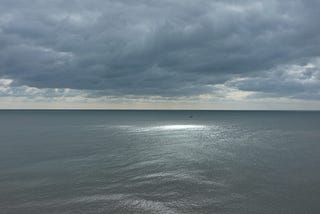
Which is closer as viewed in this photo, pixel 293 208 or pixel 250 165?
pixel 293 208

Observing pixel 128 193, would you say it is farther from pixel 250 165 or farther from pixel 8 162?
pixel 8 162

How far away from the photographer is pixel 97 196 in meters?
29.1

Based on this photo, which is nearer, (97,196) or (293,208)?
(293,208)

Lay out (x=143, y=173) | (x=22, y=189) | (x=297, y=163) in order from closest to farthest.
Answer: (x=22, y=189) → (x=143, y=173) → (x=297, y=163)

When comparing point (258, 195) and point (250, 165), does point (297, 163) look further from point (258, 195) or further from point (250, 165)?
point (258, 195)

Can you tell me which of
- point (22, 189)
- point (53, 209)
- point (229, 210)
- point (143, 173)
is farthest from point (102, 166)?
point (229, 210)

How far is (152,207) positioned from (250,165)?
26893mm

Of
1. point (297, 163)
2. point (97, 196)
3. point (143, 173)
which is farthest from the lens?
point (297, 163)

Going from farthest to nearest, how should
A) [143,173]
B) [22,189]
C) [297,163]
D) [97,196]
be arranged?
[297,163]
[143,173]
[22,189]
[97,196]

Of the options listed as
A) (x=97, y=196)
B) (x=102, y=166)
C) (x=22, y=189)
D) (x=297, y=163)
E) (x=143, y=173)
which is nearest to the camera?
(x=97, y=196)

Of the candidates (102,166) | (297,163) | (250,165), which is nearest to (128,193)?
(102,166)

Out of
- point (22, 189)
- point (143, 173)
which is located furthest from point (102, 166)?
point (22, 189)

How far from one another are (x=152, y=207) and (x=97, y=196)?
24.2 ft

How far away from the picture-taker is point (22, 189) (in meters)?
31.3
